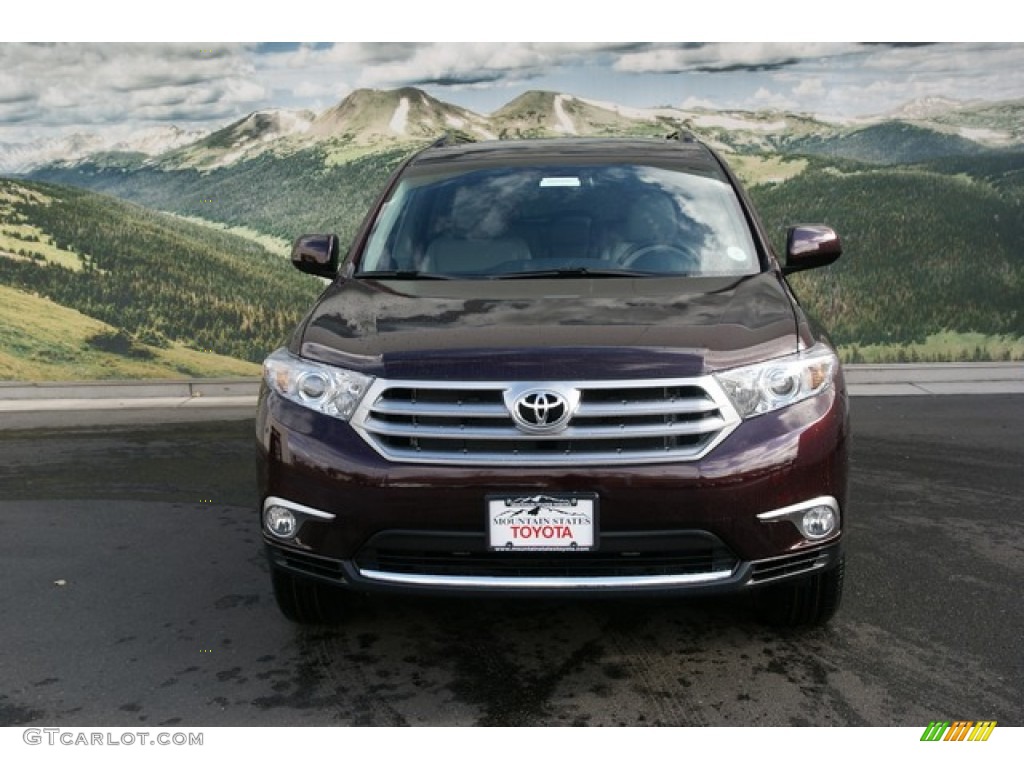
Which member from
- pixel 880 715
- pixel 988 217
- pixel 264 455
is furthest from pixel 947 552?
pixel 988 217

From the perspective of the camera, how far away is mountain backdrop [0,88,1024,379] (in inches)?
400

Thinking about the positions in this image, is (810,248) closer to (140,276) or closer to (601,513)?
(601,513)

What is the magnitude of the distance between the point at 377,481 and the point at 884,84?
8.57 meters

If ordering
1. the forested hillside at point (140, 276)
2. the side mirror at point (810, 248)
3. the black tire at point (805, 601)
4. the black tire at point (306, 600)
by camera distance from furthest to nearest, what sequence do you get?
1. the forested hillside at point (140, 276)
2. the side mirror at point (810, 248)
3. the black tire at point (306, 600)
4. the black tire at point (805, 601)

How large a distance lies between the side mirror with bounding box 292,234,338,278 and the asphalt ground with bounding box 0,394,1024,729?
131 centimetres

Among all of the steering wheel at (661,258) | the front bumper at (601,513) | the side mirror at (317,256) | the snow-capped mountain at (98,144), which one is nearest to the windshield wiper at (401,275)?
the side mirror at (317,256)

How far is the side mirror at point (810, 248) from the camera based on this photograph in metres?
4.59

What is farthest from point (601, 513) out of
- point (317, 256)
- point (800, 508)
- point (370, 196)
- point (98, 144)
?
point (98, 144)

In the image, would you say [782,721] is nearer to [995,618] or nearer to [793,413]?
[793,413]

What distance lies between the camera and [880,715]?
325cm
